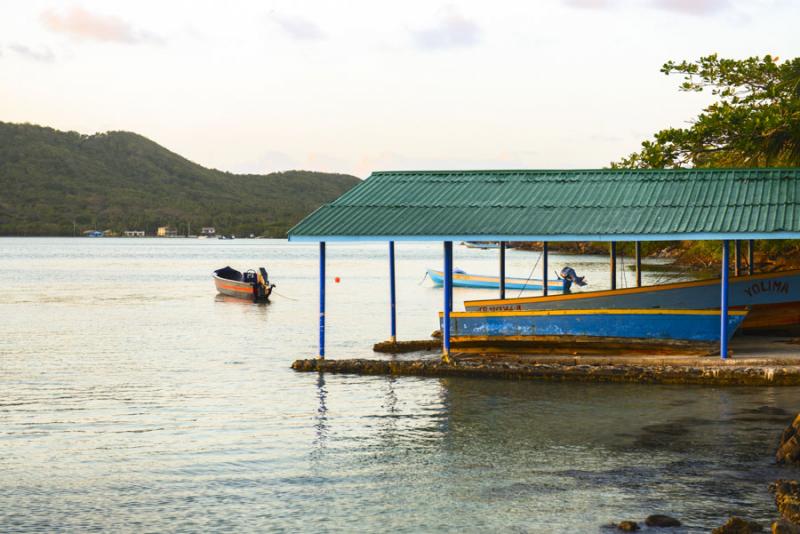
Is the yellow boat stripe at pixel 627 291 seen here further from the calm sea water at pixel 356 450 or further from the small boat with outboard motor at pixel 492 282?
the small boat with outboard motor at pixel 492 282

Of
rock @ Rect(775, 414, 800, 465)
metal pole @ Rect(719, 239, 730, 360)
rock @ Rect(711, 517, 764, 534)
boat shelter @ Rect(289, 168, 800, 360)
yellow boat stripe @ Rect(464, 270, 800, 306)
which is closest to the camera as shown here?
rock @ Rect(711, 517, 764, 534)

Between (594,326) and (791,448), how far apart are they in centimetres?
796

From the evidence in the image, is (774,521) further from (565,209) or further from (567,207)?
(567,207)

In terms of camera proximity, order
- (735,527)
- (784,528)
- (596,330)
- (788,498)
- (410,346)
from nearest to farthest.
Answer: (784,528) → (735,527) → (788,498) → (596,330) → (410,346)

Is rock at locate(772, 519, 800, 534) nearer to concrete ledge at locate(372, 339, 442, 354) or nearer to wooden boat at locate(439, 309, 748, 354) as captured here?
wooden boat at locate(439, 309, 748, 354)

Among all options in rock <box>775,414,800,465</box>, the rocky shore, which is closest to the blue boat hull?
Answer: rock <box>775,414,800,465</box>

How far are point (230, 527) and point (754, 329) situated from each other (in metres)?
17.0

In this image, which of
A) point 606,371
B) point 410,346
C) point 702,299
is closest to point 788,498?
point 606,371

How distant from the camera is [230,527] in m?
11.0

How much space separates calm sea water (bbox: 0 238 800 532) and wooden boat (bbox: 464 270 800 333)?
2469 millimetres


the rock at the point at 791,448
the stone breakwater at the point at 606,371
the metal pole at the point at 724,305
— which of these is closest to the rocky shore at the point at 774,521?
the rock at the point at 791,448

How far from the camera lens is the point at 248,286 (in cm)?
5053

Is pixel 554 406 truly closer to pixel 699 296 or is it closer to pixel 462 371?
pixel 462 371

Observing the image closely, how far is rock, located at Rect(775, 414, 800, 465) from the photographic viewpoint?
1327 cm
